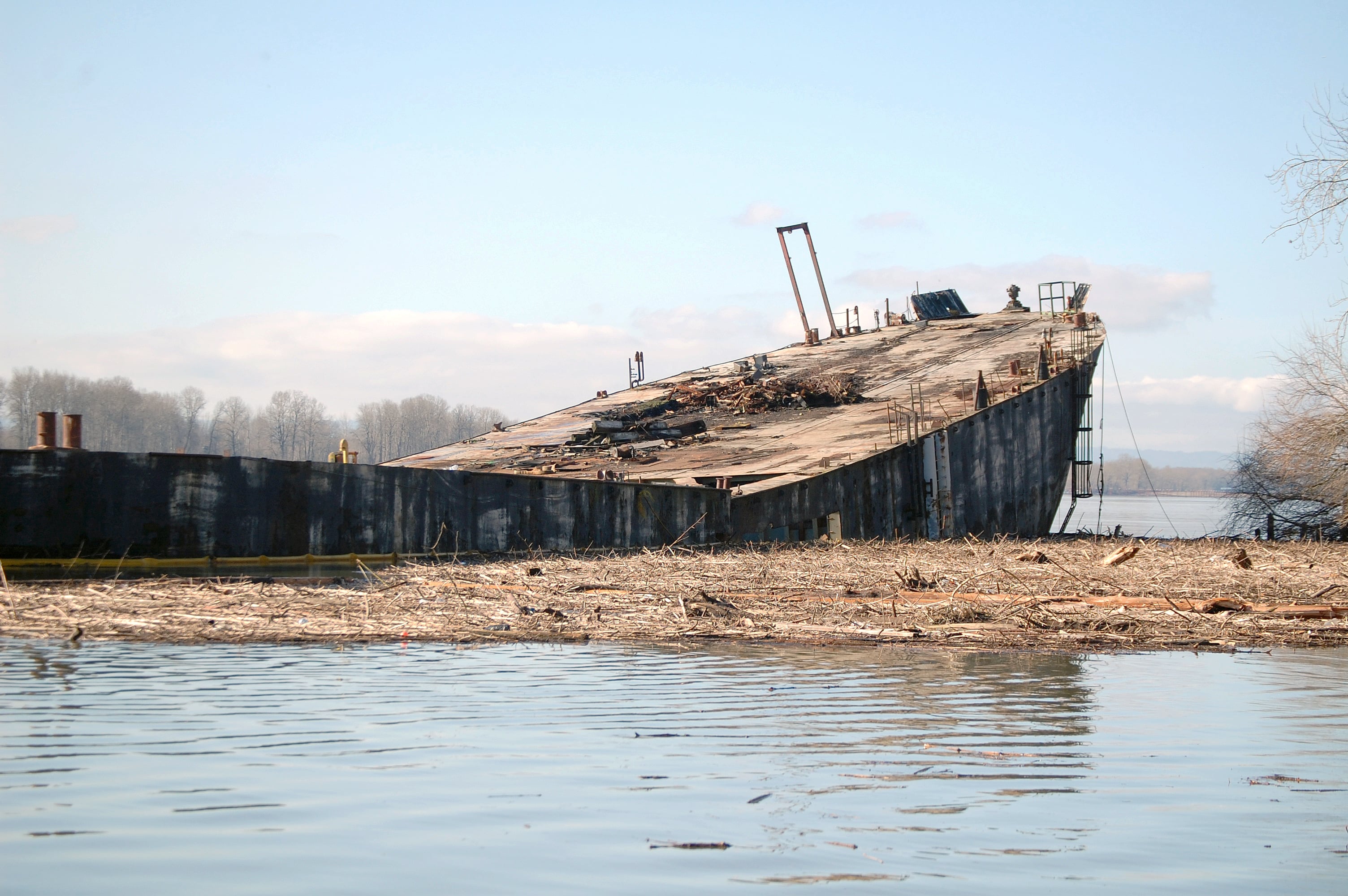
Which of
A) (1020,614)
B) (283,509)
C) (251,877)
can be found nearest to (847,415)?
(283,509)

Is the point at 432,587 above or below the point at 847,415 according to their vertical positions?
below

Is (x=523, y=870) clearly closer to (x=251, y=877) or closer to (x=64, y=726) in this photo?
(x=251, y=877)

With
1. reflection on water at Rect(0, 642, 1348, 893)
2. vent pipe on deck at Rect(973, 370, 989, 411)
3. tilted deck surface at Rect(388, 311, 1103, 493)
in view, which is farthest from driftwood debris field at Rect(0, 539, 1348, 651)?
vent pipe on deck at Rect(973, 370, 989, 411)

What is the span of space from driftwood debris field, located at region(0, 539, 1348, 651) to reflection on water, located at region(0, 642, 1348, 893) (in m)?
1.65

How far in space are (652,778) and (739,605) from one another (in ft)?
22.7

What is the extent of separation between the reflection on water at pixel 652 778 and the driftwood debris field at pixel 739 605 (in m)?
1.65

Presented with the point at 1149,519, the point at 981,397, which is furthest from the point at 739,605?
the point at 1149,519

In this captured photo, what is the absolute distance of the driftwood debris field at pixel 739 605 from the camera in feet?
33.2

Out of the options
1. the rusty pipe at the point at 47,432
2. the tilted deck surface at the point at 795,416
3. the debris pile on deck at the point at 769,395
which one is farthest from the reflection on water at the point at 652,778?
the debris pile on deck at the point at 769,395

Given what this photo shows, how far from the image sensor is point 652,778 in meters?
5.12

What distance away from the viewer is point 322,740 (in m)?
5.74

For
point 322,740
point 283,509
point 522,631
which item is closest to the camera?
point 322,740

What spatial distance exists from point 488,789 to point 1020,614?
7.34 meters

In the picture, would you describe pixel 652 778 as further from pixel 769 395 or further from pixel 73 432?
pixel 769 395
